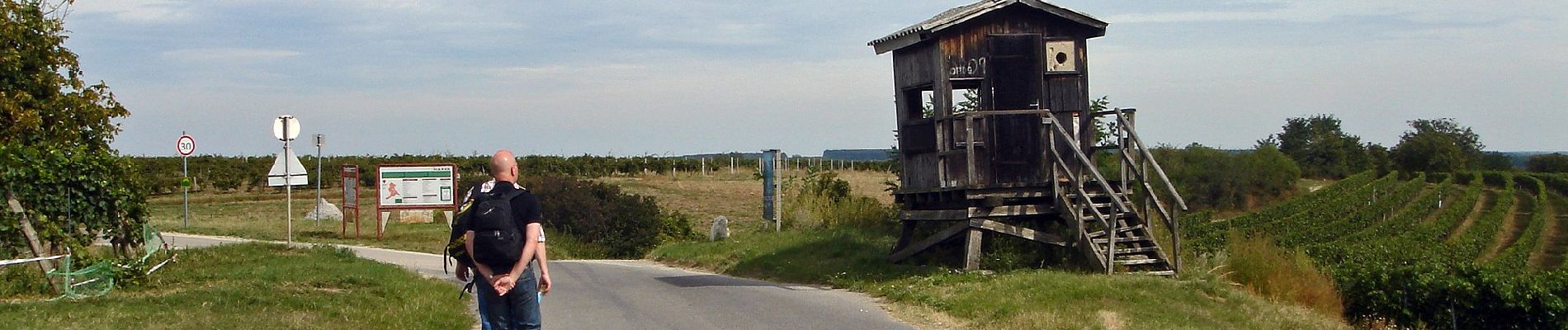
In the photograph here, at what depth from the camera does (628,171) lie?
78875 mm

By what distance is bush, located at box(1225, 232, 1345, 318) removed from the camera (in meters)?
16.2

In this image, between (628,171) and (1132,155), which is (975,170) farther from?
(628,171)

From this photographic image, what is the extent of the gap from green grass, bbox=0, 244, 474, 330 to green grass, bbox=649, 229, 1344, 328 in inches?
185

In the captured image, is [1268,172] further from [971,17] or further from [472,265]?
[472,265]

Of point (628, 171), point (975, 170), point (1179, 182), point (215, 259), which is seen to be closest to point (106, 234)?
point (215, 259)

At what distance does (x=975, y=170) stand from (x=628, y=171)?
2487 inches

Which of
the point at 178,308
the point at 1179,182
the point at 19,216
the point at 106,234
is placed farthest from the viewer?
the point at 1179,182

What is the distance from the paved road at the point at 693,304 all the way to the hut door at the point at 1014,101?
9.88 ft

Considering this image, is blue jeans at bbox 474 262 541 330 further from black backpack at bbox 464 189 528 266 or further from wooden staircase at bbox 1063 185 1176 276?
wooden staircase at bbox 1063 185 1176 276

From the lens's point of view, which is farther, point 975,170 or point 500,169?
point 975,170

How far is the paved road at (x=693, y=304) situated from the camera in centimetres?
1232

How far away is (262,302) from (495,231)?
5.26 metres

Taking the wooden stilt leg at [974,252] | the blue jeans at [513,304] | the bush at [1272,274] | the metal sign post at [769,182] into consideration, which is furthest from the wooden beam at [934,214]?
the blue jeans at [513,304]

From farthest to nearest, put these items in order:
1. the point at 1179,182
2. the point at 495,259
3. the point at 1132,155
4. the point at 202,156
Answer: the point at 202,156 → the point at 1179,182 → the point at 1132,155 → the point at 495,259
